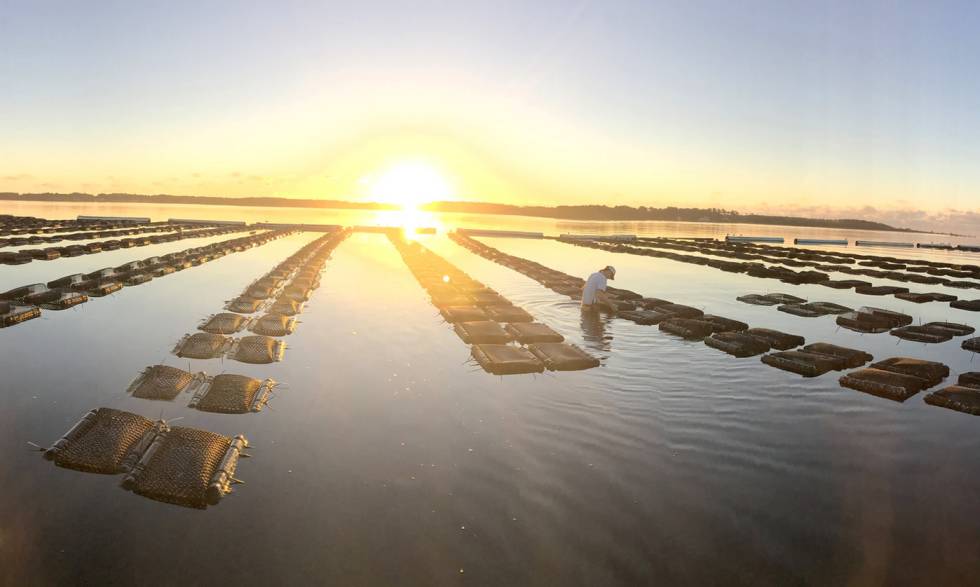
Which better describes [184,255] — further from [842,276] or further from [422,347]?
[842,276]

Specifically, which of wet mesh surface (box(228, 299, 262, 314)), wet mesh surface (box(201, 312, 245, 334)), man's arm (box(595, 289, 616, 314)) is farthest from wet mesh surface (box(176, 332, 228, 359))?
man's arm (box(595, 289, 616, 314))

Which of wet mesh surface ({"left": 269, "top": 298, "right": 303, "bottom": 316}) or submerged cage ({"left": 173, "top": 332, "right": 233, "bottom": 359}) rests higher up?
wet mesh surface ({"left": 269, "top": 298, "right": 303, "bottom": 316})

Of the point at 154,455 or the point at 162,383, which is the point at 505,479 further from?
the point at 162,383

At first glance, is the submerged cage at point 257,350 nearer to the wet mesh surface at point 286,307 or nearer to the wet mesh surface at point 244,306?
the wet mesh surface at point 286,307

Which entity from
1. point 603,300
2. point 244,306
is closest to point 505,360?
point 603,300

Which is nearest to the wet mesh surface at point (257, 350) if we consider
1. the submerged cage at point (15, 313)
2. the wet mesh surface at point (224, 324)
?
the wet mesh surface at point (224, 324)

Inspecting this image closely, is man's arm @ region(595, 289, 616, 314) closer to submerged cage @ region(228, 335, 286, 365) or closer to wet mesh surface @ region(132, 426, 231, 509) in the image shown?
submerged cage @ region(228, 335, 286, 365)

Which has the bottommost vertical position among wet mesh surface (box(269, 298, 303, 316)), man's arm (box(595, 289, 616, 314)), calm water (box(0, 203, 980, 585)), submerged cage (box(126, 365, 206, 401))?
calm water (box(0, 203, 980, 585))
